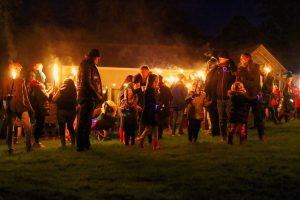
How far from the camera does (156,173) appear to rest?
7.46m

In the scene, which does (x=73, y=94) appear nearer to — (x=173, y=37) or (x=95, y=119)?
(x=95, y=119)

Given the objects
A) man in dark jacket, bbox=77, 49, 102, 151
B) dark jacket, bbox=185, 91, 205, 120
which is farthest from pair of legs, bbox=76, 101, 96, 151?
dark jacket, bbox=185, 91, 205, 120

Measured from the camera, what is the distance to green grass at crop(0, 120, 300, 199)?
6152 millimetres

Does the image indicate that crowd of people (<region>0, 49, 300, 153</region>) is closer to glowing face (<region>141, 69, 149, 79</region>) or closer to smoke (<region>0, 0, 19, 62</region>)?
glowing face (<region>141, 69, 149, 79</region>)

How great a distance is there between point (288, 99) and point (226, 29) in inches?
1455

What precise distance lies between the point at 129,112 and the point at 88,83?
5.23 ft

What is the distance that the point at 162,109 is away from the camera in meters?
14.1

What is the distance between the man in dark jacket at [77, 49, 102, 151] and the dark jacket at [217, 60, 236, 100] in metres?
3.01

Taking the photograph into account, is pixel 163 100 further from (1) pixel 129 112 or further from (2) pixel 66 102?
(2) pixel 66 102

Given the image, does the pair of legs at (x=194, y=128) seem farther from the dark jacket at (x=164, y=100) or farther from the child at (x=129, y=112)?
the dark jacket at (x=164, y=100)

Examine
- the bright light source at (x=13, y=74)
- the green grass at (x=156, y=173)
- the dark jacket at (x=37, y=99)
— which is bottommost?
the green grass at (x=156, y=173)

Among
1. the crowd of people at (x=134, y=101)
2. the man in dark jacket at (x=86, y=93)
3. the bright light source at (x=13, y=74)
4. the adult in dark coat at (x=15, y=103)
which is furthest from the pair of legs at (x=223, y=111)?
the bright light source at (x=13, y=74)

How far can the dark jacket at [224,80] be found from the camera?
1147 cm

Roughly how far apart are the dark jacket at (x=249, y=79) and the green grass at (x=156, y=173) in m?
1.33
